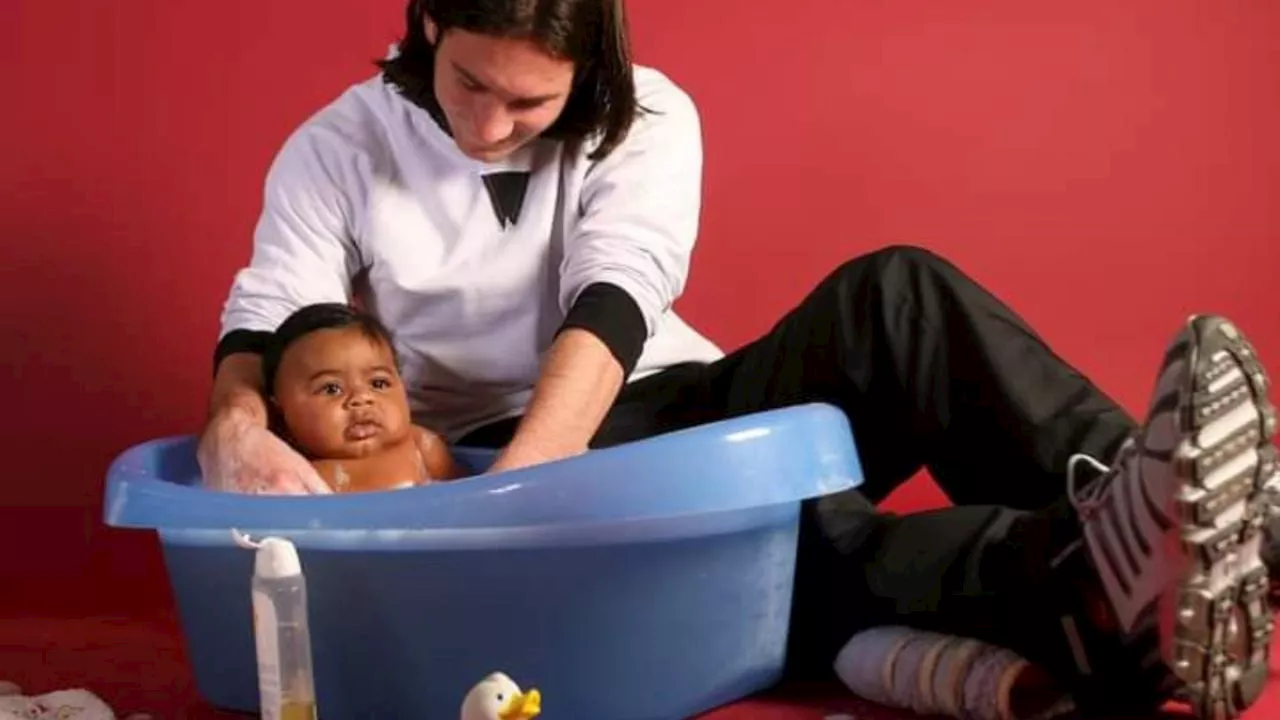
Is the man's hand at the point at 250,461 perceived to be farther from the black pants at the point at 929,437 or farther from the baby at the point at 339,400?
the black pants at the point at 929,437

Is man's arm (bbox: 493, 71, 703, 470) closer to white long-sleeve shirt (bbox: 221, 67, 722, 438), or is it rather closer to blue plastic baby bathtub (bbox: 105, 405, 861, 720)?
white long-sleeve shirt (bbox: 221, 67, 722, 438)

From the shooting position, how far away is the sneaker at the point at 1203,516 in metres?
0.96

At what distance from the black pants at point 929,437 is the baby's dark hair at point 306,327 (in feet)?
1.05

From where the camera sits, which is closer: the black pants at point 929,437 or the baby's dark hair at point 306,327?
the black pants at point 929,437

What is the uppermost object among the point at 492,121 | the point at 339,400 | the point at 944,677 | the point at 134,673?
the point at 492,121

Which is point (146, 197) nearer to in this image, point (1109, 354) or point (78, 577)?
point (78, 577)

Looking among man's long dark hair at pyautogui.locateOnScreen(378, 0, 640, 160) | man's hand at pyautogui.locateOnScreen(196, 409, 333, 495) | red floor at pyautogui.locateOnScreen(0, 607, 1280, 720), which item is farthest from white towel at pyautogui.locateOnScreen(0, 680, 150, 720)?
man's long dark hair at pyautogui.locateOnScreen(378, 0, 640, 160)

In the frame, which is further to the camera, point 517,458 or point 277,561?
point 517,458

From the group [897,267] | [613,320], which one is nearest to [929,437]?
[897,267]

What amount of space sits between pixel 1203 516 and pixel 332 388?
713 millimetres

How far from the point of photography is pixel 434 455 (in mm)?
1428

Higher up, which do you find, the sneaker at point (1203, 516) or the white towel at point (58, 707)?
the sneaker at point (1203, 516)

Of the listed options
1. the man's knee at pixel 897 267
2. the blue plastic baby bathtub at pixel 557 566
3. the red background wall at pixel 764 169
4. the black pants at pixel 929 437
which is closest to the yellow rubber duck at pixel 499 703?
the blue plastic baby bathtub at pixel 557 566

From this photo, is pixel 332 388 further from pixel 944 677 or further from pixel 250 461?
pixel 944 677
